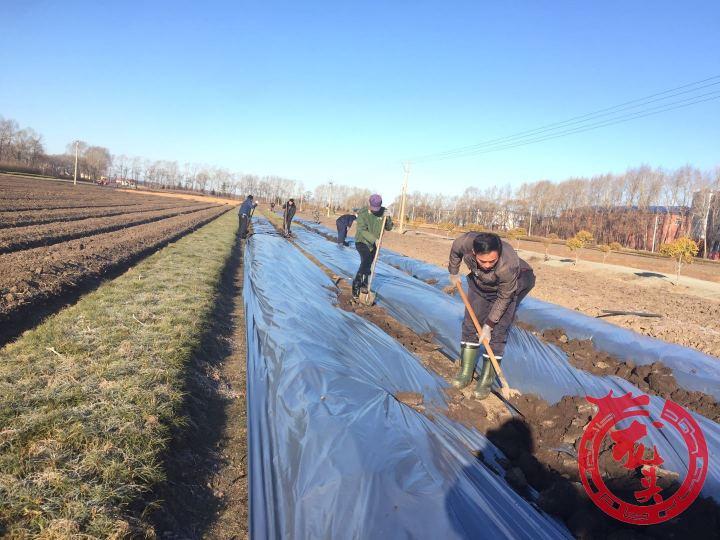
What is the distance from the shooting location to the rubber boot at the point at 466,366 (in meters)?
4.48

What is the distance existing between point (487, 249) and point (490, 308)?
901 mm

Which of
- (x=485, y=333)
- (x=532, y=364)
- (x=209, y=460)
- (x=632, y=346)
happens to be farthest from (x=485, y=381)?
(x=632, y=346)

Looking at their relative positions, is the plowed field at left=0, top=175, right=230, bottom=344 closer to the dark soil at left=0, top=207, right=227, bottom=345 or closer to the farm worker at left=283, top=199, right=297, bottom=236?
the dark soil at left=0, top=207, right=227, bottom=345

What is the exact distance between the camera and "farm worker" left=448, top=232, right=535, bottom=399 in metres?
3.93

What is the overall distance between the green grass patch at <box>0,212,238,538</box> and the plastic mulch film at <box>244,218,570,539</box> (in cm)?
67

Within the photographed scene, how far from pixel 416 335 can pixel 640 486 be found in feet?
11.5

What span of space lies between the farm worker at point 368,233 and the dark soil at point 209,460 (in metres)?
3.32

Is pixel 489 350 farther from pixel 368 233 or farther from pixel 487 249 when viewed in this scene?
pixel 368 233

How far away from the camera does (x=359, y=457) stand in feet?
8.45

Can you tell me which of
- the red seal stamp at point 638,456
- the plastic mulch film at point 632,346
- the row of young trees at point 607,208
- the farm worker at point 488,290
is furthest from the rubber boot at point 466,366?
the row of young trees at point 607,208

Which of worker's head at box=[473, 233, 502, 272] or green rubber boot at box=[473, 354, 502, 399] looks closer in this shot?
worker's head at box=[473, 233, 502, 272]

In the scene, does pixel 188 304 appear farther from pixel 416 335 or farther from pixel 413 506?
pixel 413 506

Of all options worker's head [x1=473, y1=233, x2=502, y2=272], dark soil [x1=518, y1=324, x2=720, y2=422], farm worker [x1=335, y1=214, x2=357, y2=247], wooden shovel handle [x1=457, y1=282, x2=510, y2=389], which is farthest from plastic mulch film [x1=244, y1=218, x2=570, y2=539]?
farm worker [x1=335, y1=214, x2=357, y2=247]

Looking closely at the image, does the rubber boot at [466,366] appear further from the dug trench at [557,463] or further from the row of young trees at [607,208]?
the row of young trees at [607,208]
